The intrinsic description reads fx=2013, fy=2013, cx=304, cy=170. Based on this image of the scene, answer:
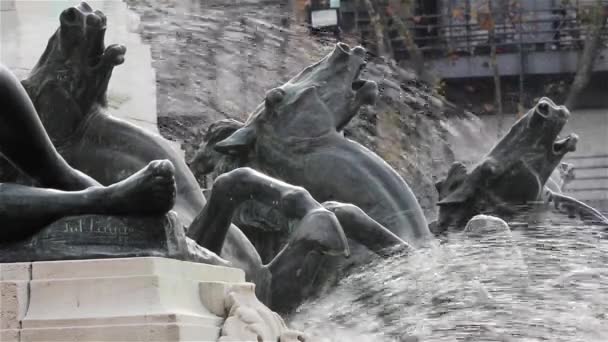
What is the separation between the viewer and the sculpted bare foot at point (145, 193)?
20.9 feet

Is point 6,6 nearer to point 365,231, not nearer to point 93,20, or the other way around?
point 93,20

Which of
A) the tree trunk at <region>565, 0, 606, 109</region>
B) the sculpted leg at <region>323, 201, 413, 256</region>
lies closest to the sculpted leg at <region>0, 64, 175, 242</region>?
the sculpted leg at <region>323, 201, 413, 256</region>

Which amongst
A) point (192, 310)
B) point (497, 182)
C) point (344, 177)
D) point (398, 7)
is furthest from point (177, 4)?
point (398, 7)

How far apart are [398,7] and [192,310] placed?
24187mm

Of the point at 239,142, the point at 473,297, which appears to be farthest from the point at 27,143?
the point at 239,142

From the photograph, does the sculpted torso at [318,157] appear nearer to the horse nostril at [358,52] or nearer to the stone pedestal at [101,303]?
the horse nostril at [358,52]

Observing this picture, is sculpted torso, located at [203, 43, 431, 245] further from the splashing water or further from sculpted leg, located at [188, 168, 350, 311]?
sculpted leg, located at [188, 168, 350, 311]

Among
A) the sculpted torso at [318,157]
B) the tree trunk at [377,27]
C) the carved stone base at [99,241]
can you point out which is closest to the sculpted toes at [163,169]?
the carved stone base at [99,241]

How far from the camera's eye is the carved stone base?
631 cm

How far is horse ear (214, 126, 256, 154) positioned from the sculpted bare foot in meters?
3.69

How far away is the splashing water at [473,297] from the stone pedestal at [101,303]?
→ 4.25 ft

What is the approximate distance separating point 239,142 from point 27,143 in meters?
3.50

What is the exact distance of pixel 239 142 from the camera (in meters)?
10.1

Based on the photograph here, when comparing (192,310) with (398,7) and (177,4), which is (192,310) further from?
(398,7)
